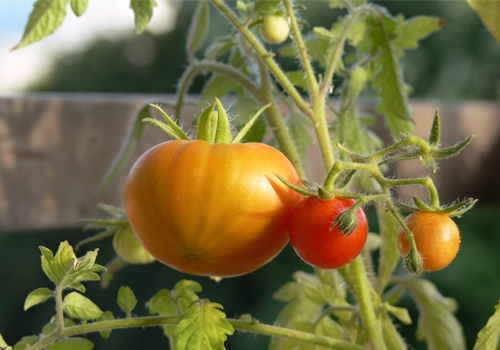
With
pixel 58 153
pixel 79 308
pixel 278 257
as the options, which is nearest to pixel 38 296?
pixel 79 308

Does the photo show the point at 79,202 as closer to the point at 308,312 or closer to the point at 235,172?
the point at 308,312

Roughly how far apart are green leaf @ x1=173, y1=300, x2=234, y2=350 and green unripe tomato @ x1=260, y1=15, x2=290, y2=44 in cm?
19

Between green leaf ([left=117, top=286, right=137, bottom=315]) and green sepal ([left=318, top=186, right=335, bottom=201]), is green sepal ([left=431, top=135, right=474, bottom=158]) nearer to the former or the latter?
green sepal ([left=318, top=186, right=335, bottom=201])

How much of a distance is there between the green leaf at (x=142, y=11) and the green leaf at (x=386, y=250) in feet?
0.65

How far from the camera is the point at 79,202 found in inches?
23.5

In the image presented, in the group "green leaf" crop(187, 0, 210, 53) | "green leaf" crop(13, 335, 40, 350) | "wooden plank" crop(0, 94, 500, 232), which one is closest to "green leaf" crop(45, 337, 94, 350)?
"green leaf" crop(13, 335, 40, 350)

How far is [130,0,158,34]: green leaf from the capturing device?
0.24 metres

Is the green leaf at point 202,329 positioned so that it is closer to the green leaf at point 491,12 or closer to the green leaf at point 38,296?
the green leaf at point 38,296

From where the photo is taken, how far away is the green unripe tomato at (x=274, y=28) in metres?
0.31

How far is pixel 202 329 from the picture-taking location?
21 centimetres

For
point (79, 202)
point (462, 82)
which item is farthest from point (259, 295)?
point (79, 202)

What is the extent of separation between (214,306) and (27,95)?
1.50 ft

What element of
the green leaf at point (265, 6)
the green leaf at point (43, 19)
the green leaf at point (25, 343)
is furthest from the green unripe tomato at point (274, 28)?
the green leaf at point (25, 343)

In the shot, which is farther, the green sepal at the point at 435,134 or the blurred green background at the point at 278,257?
the blurred green background at the point at 278,257
